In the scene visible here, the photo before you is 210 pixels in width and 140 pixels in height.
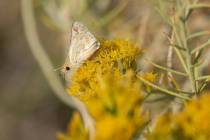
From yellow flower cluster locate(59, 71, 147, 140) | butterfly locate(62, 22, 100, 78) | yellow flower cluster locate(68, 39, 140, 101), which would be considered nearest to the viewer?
yellow flower cluster locate(59, 71, 147, 140)

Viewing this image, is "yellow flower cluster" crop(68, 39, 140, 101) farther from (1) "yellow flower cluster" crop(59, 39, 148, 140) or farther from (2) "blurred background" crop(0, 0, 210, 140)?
(2) "blurred background" crop(0, 0, 210, 140)

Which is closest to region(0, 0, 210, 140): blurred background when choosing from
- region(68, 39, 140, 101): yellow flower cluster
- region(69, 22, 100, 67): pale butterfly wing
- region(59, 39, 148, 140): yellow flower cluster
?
region(69, 22, 100, 67): pale butterfly wing

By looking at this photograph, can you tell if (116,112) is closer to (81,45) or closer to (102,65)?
(102,65)

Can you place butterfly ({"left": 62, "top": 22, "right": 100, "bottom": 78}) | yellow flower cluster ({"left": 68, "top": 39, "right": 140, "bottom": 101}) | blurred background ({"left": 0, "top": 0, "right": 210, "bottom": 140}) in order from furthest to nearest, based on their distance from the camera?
blurred background ({"left": 0, "top": 0, "right": 210, "bottom": 140})
butterfly ({"left": 62, "top": 22, "right": 100, "bottom": 78})
yellow flower cluster ({"left": 68, "top": 39, "right": 140, "bottom": 101})

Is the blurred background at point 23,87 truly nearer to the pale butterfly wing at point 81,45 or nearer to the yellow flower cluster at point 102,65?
the pale butterfly wing at point 81,45

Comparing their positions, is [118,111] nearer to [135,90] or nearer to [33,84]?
[135,90]

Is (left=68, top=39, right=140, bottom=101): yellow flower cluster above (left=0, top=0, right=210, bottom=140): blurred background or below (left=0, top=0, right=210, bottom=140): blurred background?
above

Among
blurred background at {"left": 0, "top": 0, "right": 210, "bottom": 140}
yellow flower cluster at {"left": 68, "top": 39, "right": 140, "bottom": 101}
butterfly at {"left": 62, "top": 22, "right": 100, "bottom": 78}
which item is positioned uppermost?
butterfly at {"left": 62, "top": 22, "right": 100, "bottom": 78}

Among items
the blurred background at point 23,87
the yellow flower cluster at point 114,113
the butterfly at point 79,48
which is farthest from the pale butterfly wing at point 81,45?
the blurred background at point 23,87
